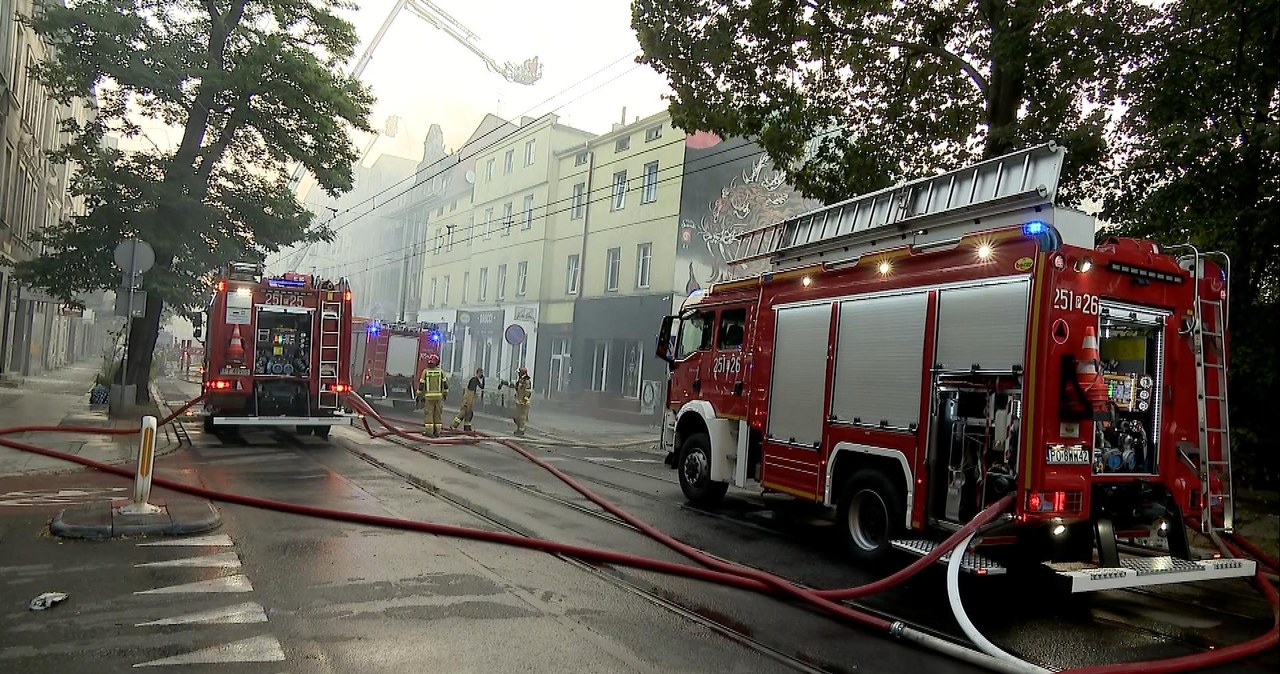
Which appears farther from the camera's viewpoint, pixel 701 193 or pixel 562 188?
pixel 562 188

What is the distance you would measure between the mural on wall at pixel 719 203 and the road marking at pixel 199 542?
20.7 m

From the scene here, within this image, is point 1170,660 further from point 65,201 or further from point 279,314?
point 65,201

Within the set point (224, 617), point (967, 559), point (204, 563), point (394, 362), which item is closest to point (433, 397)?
point (394, 362)

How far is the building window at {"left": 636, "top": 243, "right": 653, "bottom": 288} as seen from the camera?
94.9 feet

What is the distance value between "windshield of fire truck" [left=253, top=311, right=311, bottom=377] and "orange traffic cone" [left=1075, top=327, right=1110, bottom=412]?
1274 cm

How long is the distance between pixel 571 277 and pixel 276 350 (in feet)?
62.2

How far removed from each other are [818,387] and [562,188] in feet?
92.3

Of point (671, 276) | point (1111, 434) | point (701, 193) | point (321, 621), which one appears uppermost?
point (701, 193)

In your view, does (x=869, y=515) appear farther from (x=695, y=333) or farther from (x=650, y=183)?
(x=650, y=183)

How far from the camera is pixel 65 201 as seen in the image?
3900 cm

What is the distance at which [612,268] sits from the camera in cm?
3098

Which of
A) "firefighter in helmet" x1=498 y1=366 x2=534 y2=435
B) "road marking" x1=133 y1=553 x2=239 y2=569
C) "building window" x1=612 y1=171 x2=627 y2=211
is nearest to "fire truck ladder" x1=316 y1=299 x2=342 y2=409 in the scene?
"firefighter in helmet" x1=498 y1=366 x2=534 y2=435

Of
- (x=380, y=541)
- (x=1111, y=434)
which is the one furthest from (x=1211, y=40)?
(x=380, y=541)

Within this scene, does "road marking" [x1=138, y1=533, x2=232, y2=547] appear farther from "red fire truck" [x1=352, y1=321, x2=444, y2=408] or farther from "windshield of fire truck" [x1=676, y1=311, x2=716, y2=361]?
"red fire truck" [x1=352, y1=321, x2=444, y2=408]
